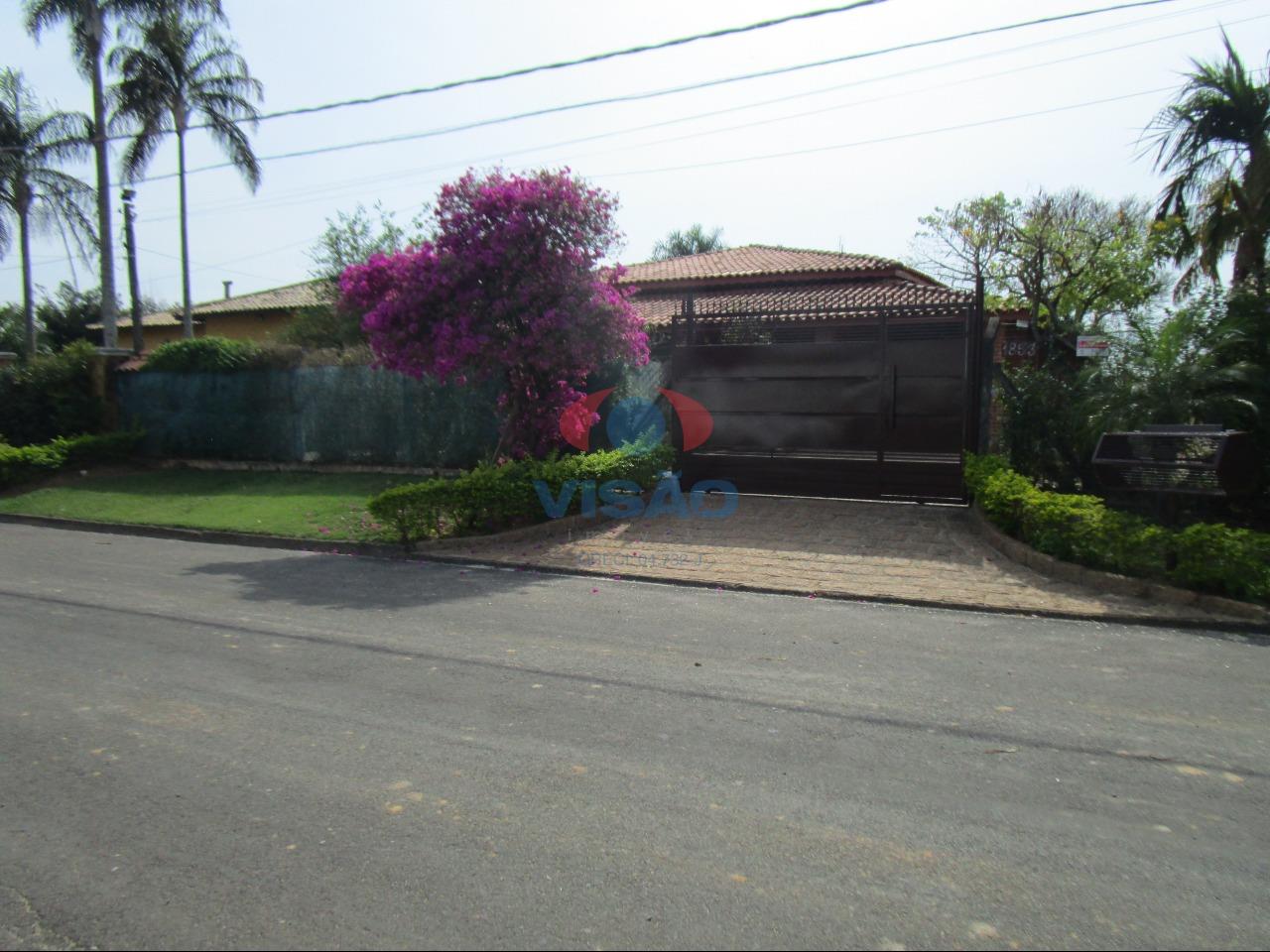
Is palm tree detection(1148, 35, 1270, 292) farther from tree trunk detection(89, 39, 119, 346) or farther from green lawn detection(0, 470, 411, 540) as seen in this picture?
tree trunk detection(89, 39, 119, 346)

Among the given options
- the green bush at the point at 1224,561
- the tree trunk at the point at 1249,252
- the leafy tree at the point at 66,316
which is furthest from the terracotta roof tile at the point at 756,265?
the leafy tree at the point at 66,316

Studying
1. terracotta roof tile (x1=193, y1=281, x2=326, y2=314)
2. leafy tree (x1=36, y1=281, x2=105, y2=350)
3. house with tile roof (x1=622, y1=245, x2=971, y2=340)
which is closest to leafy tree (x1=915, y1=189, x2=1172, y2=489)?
house with tile roof (x1=622, y1=245, x2=971, y2=340)

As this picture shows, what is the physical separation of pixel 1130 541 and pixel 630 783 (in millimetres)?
6326

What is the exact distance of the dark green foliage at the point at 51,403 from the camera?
21.6m

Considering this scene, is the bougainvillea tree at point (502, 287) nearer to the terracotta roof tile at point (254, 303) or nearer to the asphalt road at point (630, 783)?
the asphalt road at point (630, 783)

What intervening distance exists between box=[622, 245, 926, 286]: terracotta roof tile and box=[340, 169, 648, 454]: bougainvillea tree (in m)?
11.0

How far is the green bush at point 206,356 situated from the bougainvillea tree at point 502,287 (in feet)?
28.9

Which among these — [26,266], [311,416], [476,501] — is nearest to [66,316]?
[26,266]

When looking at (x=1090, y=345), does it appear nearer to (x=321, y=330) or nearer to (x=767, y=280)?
(x=767, y=280)

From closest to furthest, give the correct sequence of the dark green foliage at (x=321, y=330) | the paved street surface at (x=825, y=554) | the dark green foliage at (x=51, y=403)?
the paved street surface at (x=825, y=554) < the dark green foliage at (x=51, y=403) < the dark green foliage at (x=321, y=330)

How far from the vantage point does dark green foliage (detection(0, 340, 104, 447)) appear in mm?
21562

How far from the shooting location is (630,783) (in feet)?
14.2

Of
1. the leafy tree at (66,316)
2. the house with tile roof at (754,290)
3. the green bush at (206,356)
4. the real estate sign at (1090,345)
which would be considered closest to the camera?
the real estate sign at (1090,345)

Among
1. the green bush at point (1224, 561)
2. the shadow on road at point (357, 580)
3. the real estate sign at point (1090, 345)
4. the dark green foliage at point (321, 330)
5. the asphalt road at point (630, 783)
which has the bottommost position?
the shadow on road at point (357, 580)
